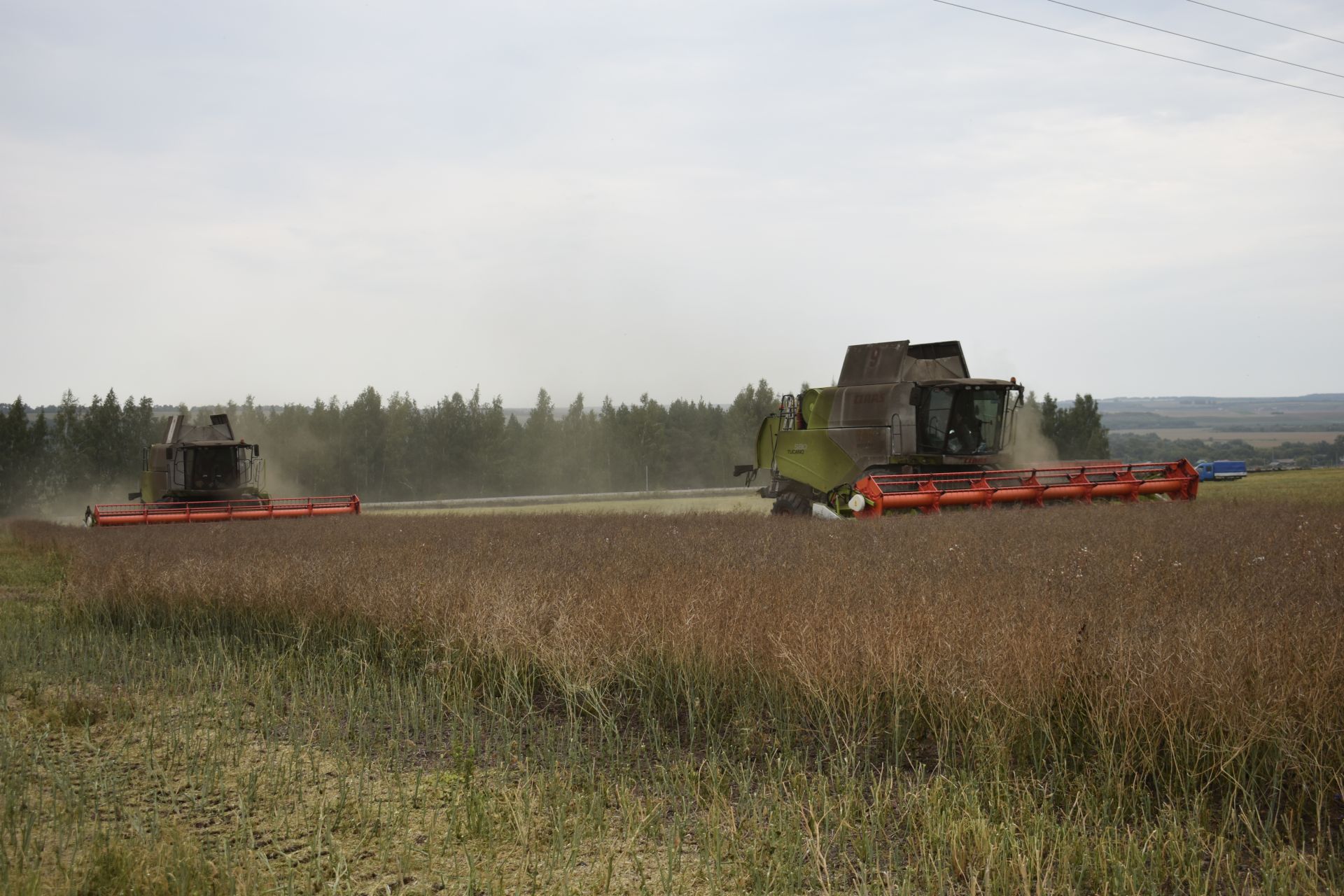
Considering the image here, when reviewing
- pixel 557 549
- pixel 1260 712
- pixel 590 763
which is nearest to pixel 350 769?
pixel 590 763

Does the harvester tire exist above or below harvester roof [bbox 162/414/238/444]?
below

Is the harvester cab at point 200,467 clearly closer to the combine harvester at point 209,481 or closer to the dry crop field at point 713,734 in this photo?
the combine harvester at point 209,481

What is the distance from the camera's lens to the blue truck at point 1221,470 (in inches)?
1348

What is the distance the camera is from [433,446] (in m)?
59.9

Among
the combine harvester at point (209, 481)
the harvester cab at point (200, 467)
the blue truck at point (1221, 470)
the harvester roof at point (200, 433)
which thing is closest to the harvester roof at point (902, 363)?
the combine harvester at point (209, 481)

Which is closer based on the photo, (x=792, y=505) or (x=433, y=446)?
(x=792, y=505)

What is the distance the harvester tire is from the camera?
17984 mm

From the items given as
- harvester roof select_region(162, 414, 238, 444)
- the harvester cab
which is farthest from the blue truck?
harvester roof select_region(162, 414, 238, 444)

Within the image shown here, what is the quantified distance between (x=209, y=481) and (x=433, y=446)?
121ft

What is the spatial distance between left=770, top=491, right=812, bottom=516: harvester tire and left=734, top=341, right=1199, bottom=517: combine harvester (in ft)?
0.07

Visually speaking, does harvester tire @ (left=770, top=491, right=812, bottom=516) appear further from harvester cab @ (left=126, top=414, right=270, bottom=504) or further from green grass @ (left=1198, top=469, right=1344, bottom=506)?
harvester cab @ (left=126, top=414, right=270, bottom=504)

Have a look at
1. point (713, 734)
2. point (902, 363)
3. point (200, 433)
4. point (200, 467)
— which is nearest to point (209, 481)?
point (200, 467)

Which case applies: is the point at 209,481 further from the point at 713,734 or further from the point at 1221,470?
the point at 1221,470

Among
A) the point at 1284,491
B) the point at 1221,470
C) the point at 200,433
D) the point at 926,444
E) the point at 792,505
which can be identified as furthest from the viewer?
the point at 1221,470
